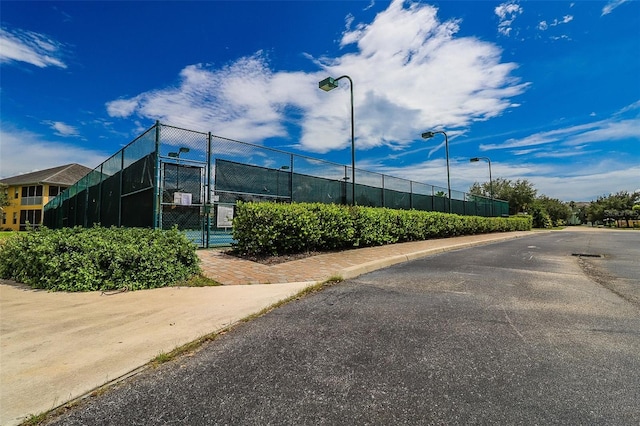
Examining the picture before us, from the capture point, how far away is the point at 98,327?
3.31 metres

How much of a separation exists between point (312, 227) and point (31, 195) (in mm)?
48744

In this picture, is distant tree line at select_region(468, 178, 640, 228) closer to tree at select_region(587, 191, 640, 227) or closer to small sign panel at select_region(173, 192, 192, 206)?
tree at select_region(587, 191, 640, 227)

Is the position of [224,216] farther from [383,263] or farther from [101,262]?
[383,263]

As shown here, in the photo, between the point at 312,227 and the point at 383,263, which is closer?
the point at 383,263

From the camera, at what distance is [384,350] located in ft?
9.16

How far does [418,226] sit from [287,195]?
612 centimetres

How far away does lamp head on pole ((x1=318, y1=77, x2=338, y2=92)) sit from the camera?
34.4 ft

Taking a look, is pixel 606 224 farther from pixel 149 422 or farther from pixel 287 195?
pixel 149 422

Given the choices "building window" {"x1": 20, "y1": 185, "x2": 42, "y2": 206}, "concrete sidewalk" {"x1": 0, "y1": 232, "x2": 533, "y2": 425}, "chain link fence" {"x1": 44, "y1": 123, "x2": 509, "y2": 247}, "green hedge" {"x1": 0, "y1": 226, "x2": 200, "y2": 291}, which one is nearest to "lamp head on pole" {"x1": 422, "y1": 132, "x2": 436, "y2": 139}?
"chain link fence" {"x1": 44, "y1": 123, "x2": 509, "y2": 247}

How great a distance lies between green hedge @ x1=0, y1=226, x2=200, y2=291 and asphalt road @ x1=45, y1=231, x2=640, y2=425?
2482mm

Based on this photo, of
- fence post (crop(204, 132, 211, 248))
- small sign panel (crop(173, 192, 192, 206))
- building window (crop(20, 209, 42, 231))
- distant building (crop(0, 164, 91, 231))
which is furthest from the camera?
building window (crop(20, 209, 42, 231))

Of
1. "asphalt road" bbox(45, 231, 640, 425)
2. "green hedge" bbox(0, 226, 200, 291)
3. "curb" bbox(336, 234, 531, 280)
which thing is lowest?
"asphalt road" bbox(45, 231, 640, 425)

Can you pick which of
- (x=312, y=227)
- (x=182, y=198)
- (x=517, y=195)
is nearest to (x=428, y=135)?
(x=312, y=227)

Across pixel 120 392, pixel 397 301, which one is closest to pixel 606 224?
pixel 397 301
